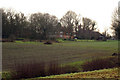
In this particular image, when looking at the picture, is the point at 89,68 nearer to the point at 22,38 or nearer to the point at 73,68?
the point at 73,68

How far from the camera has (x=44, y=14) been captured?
52.7m

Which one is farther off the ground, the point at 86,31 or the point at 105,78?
the point at 86,31

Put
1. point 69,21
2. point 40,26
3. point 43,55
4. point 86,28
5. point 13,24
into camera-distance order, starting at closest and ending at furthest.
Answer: point 43,55 → point 13,24 → point 40,26 → point 69,21 → point 86,28

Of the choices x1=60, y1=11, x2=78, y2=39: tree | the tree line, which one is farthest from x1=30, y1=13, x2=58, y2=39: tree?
x1=60, y1=11, x2=78, y2=39: tree

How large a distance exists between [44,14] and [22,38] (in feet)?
48.7

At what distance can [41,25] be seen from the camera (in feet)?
168

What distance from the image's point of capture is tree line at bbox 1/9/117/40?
38412mm

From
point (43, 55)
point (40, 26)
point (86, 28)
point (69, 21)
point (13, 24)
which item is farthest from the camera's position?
point (86, 28)

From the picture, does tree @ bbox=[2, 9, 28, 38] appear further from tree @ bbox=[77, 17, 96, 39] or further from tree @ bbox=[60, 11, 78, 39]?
tree @ bbox=[77, 17, 96, 39]

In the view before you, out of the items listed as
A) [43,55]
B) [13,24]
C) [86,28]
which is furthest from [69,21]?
[43,55]

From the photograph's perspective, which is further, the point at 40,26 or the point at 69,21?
the point at 69,21

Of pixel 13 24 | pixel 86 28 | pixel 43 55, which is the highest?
pixel 86 28

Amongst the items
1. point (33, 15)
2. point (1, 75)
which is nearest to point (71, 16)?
point (33, 15)

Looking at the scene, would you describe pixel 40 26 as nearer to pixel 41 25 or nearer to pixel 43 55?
pixel 41 25
